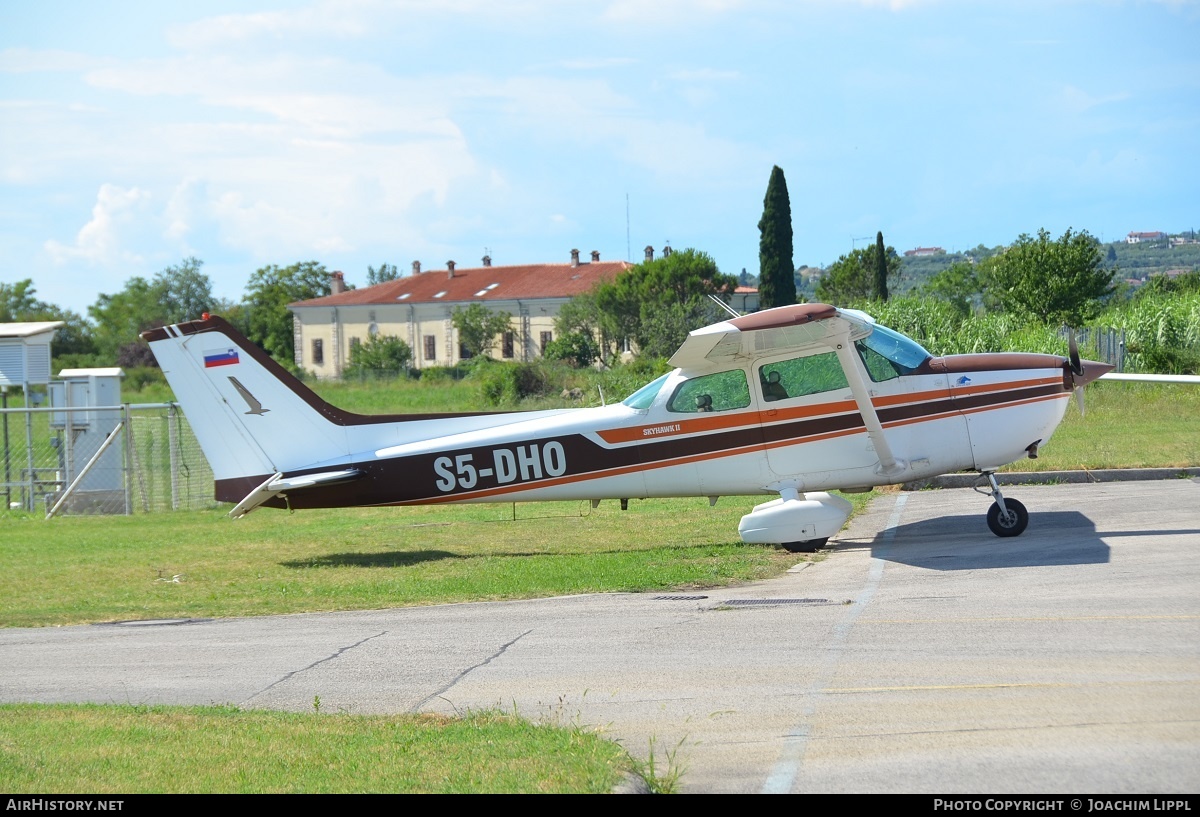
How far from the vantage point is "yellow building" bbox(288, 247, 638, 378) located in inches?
3216

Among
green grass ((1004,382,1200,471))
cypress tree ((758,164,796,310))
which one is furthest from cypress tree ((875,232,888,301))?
green grass ((1004,382,1200,471))

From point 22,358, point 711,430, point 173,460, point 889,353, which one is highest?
point 22,358

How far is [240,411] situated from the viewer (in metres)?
14.2

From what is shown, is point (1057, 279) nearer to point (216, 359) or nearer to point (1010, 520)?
point (1010, 520)

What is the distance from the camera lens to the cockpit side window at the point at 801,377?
42.2 ft

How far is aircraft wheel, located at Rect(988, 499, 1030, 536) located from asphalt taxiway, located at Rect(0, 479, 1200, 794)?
0.61ft

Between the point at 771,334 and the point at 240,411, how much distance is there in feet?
21.7

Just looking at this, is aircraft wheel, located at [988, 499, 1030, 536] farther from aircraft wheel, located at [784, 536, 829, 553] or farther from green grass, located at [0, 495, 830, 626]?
green grass, located at [0, 495, 830, 626]

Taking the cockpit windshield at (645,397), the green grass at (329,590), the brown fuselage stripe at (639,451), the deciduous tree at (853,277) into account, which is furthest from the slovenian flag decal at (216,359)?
the deciduous tree at (853,277)

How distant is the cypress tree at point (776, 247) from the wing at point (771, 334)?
41779mm

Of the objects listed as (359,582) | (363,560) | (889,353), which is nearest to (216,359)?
(363,560)

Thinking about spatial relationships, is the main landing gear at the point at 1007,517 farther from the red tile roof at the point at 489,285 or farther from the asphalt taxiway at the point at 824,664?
the red tile roof at the point at 489,285

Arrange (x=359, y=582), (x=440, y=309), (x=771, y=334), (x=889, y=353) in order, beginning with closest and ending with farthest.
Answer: (x=771, y=334) < (x=359, y=582) < (x=889, y=353) < (x=440, y=309)
